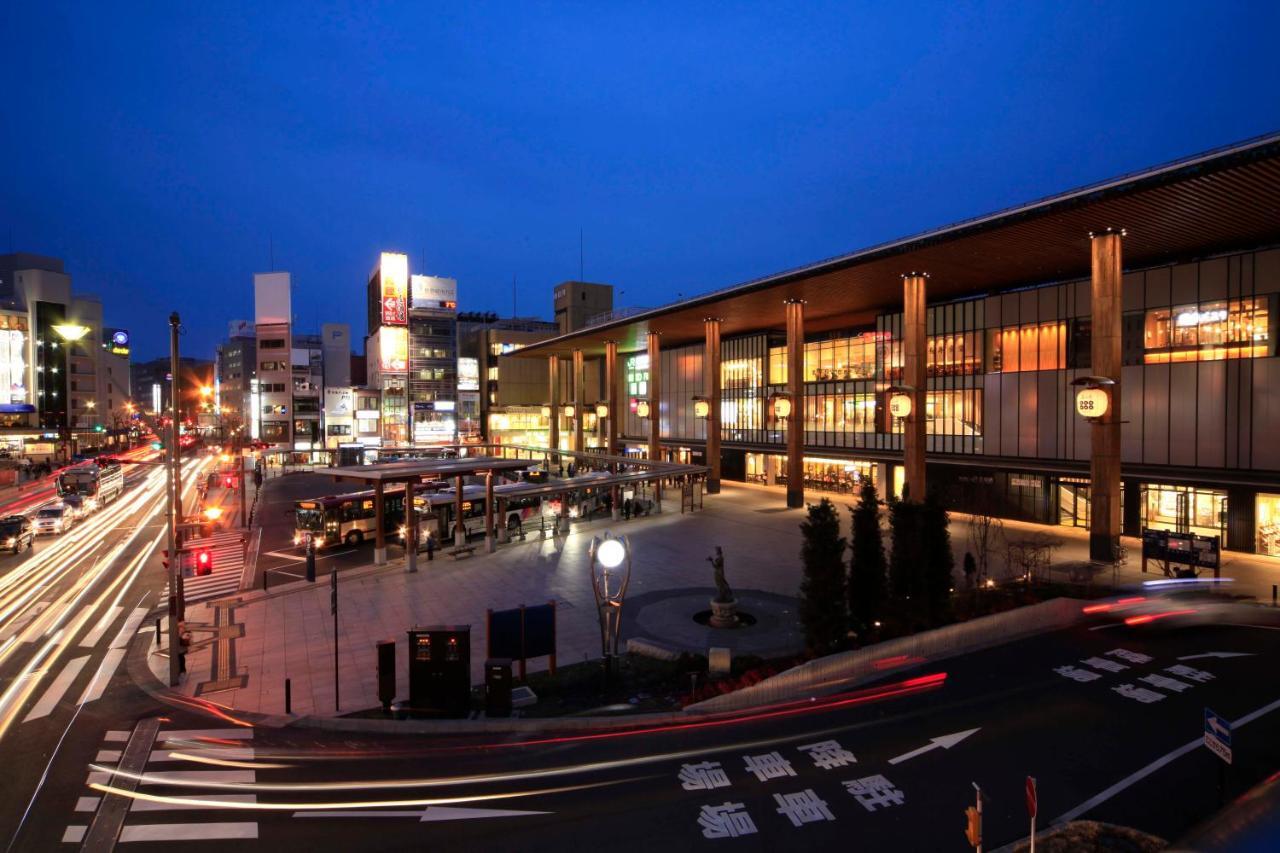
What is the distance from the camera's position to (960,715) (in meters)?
12.1

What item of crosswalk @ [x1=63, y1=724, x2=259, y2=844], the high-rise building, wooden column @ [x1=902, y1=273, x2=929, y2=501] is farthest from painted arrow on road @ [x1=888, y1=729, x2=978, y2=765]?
the high-rise building

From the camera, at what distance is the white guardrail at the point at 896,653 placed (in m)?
13.0

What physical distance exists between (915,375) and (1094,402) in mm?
9212

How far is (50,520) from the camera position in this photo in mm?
34250

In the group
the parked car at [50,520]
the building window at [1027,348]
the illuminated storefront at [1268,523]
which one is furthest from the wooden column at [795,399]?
the parked car at [50,520]

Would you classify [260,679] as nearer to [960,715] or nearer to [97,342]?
[960,715]

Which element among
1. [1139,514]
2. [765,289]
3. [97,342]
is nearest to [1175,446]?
[1139,514]

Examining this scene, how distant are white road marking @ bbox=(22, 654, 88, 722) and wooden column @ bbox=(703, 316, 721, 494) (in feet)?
118

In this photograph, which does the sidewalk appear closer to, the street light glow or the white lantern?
the street light glow

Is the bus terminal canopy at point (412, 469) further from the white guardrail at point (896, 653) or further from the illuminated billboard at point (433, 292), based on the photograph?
the illuminated billboard at point (433, 292)

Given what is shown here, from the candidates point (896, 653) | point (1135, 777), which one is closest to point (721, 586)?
point (896, 653)

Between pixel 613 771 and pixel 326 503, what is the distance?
25.7 m

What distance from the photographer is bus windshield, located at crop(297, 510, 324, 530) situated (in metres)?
31.3

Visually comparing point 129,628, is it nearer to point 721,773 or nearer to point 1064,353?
point 721,773
